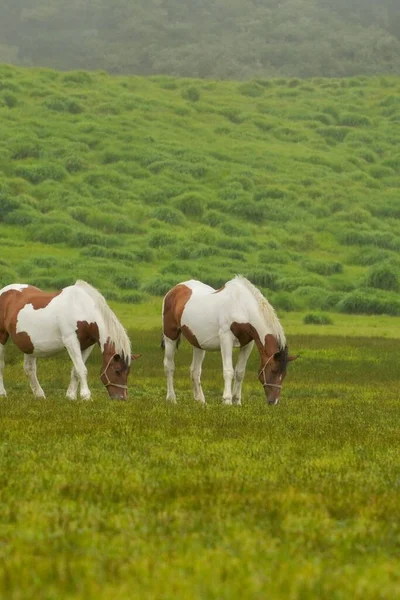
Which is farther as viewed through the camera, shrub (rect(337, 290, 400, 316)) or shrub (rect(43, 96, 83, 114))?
shrub (rect(43, 96, 83, 114))

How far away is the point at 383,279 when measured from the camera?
74000 millimetres

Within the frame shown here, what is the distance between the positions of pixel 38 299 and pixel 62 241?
59769mm

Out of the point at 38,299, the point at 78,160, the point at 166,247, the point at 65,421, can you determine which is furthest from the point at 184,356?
the point at 78,160

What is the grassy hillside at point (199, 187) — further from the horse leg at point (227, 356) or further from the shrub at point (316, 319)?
the horse leg at point (227, 356)

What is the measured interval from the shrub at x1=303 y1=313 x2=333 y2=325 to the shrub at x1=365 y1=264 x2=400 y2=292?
1633 centimetres

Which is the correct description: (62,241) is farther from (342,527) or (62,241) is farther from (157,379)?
(342,527)

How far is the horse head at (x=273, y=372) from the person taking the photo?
2061 centimetres

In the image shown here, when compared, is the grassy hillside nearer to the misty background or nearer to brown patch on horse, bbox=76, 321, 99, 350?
the misty background

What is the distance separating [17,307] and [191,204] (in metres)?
73.8

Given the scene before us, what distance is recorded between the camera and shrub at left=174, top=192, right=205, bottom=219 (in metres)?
94.0

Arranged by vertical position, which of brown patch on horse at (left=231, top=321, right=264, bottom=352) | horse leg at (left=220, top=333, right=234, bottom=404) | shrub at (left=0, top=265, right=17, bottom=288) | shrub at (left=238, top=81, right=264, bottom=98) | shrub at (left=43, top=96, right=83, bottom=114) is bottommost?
shrub at (left=0, top=265, right=17, bottom=288)

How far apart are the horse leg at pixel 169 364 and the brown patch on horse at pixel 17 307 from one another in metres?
3.07

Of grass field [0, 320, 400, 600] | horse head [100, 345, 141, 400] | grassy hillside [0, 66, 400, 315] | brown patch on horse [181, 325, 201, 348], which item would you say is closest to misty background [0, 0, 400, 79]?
grassy hillside [0, 66, 400, 315]

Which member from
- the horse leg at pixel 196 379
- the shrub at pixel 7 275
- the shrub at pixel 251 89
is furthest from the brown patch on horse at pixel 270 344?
the shrub at pixel 251 89
